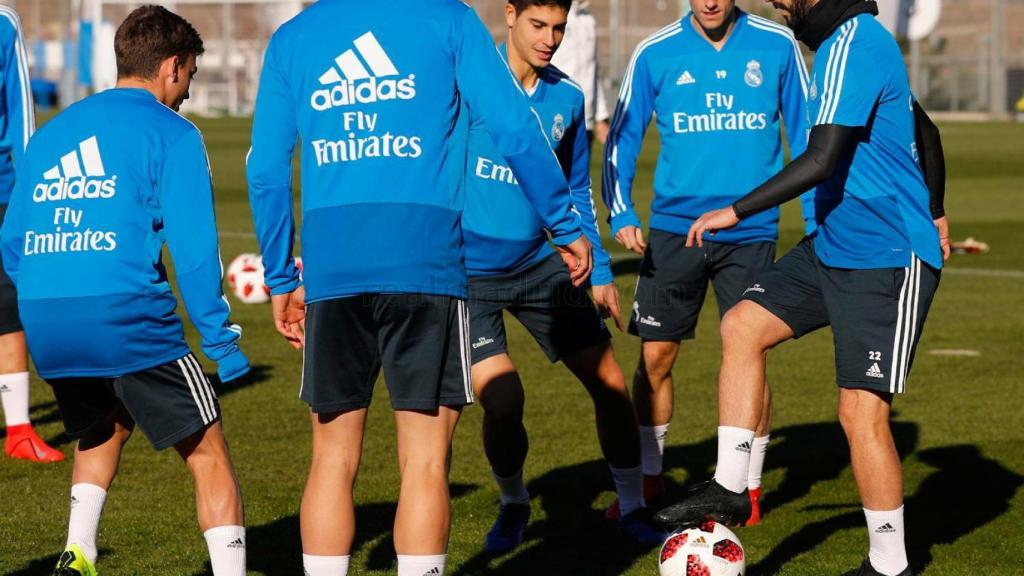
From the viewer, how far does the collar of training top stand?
5406 mm

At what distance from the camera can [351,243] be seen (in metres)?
4.50

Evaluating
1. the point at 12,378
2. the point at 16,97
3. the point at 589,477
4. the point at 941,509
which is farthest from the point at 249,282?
the point at 941,509

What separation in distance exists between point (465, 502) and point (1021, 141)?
99.9 feet

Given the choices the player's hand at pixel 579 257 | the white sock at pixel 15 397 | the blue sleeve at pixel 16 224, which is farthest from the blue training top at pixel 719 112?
the white sock at pixel 15 397

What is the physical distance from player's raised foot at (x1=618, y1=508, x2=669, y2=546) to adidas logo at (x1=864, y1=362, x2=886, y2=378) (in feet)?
4.20

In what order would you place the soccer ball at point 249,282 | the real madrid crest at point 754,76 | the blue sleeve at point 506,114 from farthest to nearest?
the soccer ball at point 249,282 → the real madrid crest at point 754,76 → the blue sleeve at point 506,114

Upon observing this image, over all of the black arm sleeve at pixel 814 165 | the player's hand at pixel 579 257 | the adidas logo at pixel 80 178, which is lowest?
the player's hand at pixel 579 257

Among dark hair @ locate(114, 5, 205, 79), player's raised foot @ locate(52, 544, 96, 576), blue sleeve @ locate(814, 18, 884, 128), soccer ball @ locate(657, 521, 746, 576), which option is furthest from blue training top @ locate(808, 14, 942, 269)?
player's raised foot @ locate(52, 544, 96, 576)

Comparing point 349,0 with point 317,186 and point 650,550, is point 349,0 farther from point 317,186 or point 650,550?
point 650,550

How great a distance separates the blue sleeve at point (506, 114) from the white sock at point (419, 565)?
3.52ft

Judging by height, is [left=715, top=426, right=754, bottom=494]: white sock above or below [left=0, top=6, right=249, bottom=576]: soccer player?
below

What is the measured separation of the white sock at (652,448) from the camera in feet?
23.1

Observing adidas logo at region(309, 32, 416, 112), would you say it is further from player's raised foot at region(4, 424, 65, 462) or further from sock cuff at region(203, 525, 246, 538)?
player's raised foot at region(4, 424, 65, 462)

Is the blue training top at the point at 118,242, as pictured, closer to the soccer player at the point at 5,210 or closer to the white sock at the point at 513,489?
the white sock at the point at 513,489
